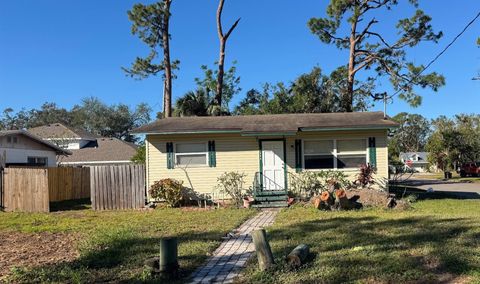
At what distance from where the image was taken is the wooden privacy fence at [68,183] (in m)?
19.0

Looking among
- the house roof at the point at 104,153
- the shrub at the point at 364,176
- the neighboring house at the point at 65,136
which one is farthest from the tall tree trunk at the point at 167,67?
the neighboring house at the point at 65,136

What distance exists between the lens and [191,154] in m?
16.7

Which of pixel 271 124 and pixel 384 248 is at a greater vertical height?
pixel 271 124

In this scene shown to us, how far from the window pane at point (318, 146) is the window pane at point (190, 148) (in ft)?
12.2

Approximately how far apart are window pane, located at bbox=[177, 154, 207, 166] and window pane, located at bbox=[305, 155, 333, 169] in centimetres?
371

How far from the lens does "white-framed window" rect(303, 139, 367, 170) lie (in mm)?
16328

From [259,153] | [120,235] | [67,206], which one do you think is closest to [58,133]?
[67,206]

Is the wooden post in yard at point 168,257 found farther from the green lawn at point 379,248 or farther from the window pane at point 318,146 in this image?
the window pane at point 318,146

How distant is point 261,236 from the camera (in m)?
6.62

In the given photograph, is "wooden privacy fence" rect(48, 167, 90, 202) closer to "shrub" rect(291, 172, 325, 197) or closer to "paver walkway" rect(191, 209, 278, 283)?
"shrub" rect(291, 172, 325, 197)

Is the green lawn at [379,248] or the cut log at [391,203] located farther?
the cut log at [391,203]

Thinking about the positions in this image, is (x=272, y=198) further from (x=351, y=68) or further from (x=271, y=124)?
(x=351, y=68)

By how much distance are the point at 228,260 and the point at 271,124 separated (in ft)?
32.0

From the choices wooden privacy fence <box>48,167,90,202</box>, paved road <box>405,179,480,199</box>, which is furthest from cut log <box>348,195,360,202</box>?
wooden privacy fence <box>48,167,90,202</box>
